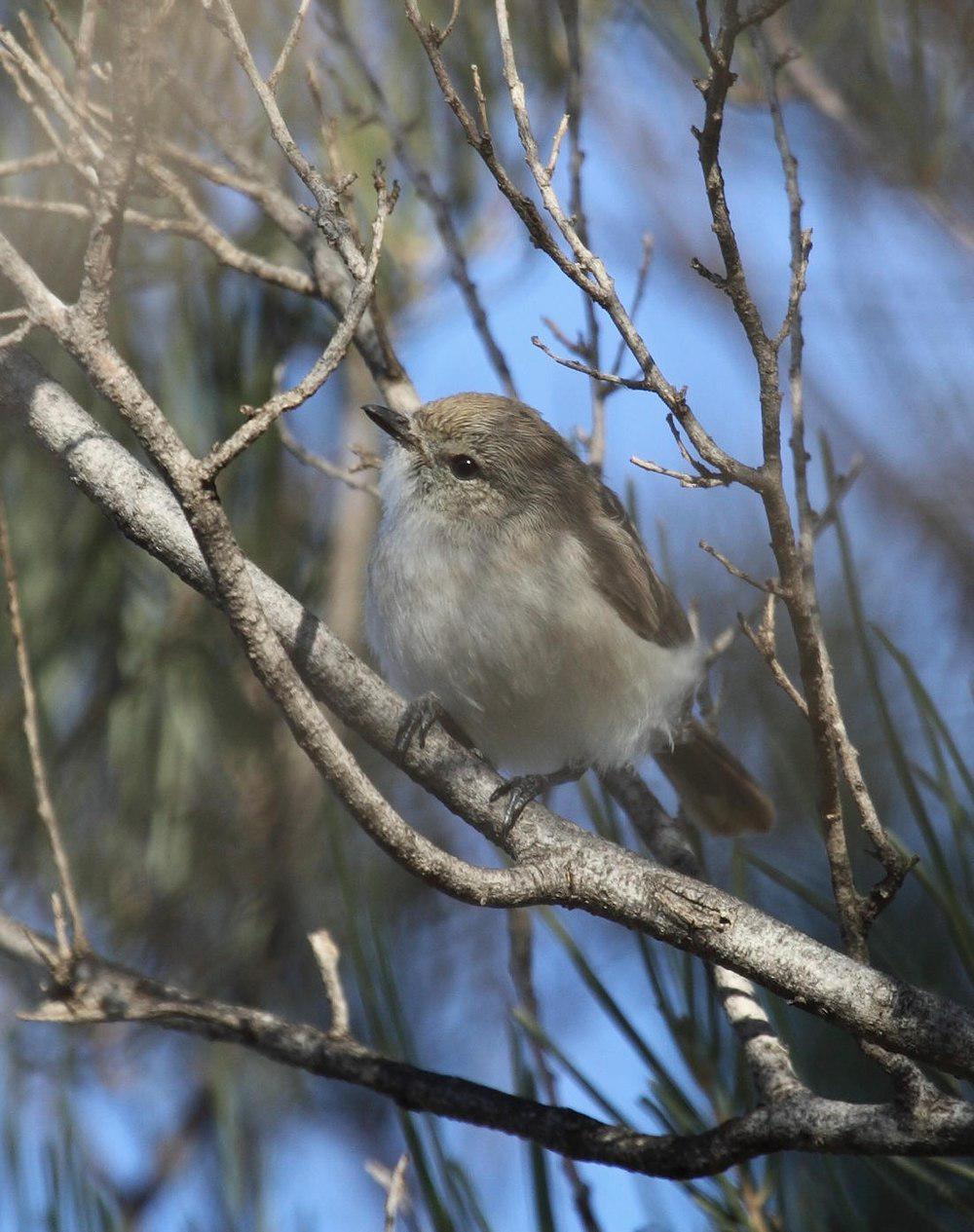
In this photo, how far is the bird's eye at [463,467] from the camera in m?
3.27

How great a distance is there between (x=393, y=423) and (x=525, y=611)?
58 centimetres

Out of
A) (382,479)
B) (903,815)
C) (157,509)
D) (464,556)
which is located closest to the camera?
(157,509)

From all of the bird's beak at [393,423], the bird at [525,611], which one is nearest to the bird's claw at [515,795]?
the bird at [525,611]

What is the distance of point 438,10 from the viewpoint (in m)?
3.38

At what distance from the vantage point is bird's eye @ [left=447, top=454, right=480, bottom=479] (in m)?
3.27

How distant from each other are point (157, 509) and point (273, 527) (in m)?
1.16

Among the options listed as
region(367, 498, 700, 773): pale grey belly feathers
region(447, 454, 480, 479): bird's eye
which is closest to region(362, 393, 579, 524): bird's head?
region(447, 454, 480, 479): bird's eye

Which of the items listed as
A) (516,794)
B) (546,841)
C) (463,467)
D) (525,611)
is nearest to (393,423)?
(463,467)

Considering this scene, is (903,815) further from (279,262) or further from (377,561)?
(279,262)

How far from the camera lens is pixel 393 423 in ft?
10.4

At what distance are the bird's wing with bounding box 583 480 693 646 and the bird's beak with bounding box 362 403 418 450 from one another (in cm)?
50

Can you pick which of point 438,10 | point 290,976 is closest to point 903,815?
point 290,976

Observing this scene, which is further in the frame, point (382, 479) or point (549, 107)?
point (549, 107)

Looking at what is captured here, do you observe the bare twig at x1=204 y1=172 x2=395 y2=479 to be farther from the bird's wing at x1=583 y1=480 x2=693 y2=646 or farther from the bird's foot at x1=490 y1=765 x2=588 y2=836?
the bird's wing at x1=583 y1=480 x2=693 y2=646
